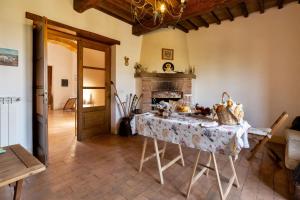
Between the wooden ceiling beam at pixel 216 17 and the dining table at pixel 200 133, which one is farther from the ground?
the wooden ceiling beam at pixel 216 17

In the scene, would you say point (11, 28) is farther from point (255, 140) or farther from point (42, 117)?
point (255, 140)

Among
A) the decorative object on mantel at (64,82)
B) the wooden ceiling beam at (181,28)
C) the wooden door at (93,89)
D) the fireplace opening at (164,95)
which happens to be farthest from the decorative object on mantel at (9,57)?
the decorative object on mantel at (64,82)

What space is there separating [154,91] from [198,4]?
230 centimetres

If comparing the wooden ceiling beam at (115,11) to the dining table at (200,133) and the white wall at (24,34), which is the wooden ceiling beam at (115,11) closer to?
the white wall at (24,34)

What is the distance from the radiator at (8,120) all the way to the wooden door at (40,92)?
0.86 feet

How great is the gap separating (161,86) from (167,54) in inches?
37.1

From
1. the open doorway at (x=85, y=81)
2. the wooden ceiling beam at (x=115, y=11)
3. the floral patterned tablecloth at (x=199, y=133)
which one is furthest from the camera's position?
the wooden ceiling beam at (x=115, y=11)

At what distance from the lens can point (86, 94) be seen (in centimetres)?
405

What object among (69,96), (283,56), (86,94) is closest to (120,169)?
(86,94)

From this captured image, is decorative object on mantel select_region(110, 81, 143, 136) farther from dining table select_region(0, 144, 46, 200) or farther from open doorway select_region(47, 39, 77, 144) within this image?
open doorway select_region(47, 39, 77, 144)

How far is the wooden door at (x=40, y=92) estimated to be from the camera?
2445mm

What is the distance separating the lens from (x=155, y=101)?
485 cm

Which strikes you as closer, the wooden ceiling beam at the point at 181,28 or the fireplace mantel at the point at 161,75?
the fireplace mantel at the point at 161,75

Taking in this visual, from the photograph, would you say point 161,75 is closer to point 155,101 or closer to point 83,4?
point 155,101
